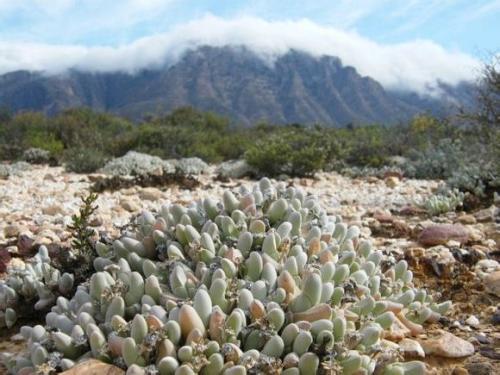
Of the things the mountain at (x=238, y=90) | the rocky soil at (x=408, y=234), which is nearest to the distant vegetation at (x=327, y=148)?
the rocky soil at (x=408, y=234)

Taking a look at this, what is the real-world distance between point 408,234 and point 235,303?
3.32 meters

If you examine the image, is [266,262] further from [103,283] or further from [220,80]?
[220,80]

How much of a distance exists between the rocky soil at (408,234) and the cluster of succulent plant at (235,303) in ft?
0.90

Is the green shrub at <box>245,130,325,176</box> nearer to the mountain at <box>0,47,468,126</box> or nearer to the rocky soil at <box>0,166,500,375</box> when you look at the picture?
the rocky soil at <box>0,166,500,375</box>

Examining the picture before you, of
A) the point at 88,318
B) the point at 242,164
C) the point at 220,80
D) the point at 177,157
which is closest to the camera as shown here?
the point at 88,318

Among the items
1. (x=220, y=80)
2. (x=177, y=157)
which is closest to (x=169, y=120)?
(x=177, y=157)

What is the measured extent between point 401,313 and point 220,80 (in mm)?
143206

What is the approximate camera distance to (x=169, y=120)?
28.9 meters

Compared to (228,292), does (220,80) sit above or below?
above

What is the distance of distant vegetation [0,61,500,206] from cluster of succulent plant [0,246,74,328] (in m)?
5.86

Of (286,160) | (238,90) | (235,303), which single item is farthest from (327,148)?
(238,90)

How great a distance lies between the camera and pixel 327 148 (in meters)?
13.3

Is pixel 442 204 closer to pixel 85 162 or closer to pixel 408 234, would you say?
Answer: pixel 408 234

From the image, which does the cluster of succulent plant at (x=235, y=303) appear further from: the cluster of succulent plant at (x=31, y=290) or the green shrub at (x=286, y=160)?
the green shrub at (x=286, y=160)
